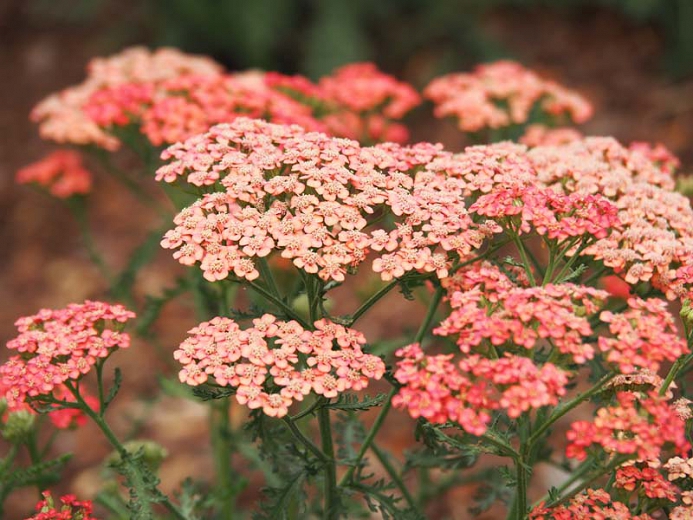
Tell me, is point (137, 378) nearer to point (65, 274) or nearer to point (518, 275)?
point (65, 274)

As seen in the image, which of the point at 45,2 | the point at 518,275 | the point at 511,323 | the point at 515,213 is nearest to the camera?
the point at 511,323

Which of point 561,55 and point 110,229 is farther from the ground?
point 561,55

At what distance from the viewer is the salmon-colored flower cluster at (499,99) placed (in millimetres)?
2994

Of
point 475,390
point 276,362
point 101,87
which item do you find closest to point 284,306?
point 276,362

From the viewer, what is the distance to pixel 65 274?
568 centimetres

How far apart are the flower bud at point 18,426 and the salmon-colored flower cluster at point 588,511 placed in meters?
1.42

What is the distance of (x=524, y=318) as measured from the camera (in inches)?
65.7

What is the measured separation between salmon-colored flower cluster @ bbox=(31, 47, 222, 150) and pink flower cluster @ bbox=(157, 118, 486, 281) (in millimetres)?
1044

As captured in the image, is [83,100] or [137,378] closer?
[83,100]

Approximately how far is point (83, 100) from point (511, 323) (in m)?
2.14

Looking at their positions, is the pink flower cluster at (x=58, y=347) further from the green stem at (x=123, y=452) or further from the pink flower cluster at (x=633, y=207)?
the pink flower cluster at (x=633, y=207)

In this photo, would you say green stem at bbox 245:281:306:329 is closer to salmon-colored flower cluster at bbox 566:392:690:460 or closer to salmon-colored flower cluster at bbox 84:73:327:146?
salmon-colored flower cluster at bbox 566:392:690:460

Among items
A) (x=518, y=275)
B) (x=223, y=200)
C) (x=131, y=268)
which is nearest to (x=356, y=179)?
(x=223, y=200)

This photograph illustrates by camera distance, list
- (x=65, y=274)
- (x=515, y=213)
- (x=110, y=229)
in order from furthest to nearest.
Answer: (x=110, y=229) → (x=65, y=274) → (x=515, y=213)
